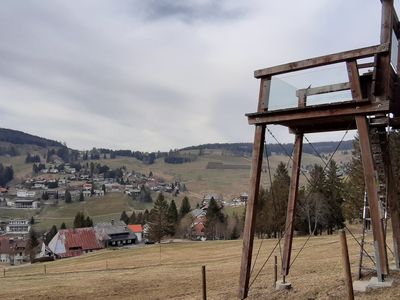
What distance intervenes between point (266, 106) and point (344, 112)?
2360mm

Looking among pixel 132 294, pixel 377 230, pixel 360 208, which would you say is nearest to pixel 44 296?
pixel 132 294

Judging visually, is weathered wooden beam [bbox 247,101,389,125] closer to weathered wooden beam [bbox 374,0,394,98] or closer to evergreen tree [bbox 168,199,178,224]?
weathered wooden beam [bbox 374,0,394,98]

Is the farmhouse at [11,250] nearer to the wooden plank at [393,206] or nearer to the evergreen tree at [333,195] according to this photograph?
the evergreen tree at [333,195]

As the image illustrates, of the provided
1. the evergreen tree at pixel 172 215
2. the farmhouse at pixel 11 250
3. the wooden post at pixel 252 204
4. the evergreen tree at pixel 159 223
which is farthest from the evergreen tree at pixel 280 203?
the farmhouse at pixel 11 250

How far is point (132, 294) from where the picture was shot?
20.0 m

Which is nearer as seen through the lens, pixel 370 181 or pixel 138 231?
pixel 370 181

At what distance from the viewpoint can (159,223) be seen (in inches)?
3297

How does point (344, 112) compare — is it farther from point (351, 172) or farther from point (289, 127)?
point (351, 172)

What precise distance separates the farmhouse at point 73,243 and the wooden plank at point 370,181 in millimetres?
99779

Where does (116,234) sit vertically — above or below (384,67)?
below

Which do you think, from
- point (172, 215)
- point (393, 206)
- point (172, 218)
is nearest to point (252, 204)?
point (393, 206)

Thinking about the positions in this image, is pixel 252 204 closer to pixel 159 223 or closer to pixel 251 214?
pixel 251 214

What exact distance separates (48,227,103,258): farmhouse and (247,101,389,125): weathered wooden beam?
9788 cm

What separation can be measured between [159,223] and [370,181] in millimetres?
75187
